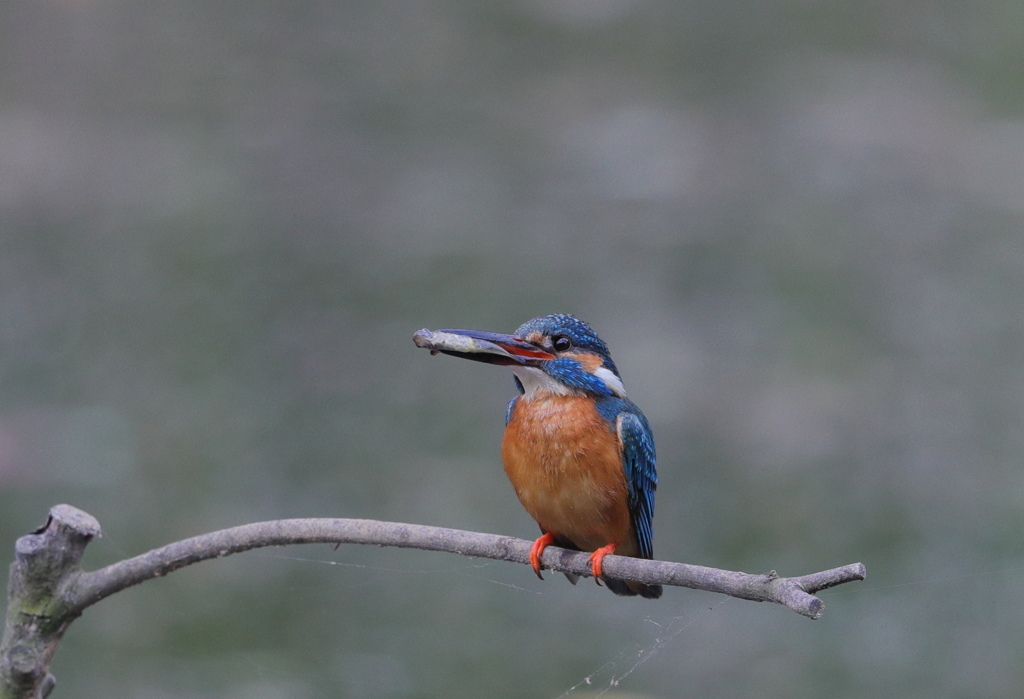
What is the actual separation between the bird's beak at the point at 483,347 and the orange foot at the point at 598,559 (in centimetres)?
43

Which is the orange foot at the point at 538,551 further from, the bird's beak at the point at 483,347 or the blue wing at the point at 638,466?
the bird's beak at the point at 483,347

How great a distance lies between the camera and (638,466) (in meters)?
2.23

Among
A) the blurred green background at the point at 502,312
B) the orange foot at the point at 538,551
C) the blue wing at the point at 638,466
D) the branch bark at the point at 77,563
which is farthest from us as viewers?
the blurred green background at the point at 502,312

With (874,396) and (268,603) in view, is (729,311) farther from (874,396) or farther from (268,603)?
(268,603)

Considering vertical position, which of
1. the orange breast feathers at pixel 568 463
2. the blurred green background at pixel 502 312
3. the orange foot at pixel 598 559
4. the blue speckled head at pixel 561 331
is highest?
the blurred green background at pixel 502 312

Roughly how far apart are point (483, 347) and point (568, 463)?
1.43 ft

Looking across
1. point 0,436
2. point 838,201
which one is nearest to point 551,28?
point 838,201

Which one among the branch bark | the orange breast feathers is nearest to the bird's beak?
the orange breast feathers

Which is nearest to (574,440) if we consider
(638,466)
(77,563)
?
(638,466)

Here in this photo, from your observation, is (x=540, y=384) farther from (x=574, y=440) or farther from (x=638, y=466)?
(x=638, y=466)

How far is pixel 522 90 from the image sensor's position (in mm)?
7844

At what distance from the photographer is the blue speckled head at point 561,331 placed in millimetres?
2158

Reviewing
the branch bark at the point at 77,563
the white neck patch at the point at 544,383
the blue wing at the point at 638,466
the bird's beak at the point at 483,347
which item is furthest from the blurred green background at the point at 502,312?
the branch bark at the point at 77,563

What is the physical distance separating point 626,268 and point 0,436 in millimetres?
3568
